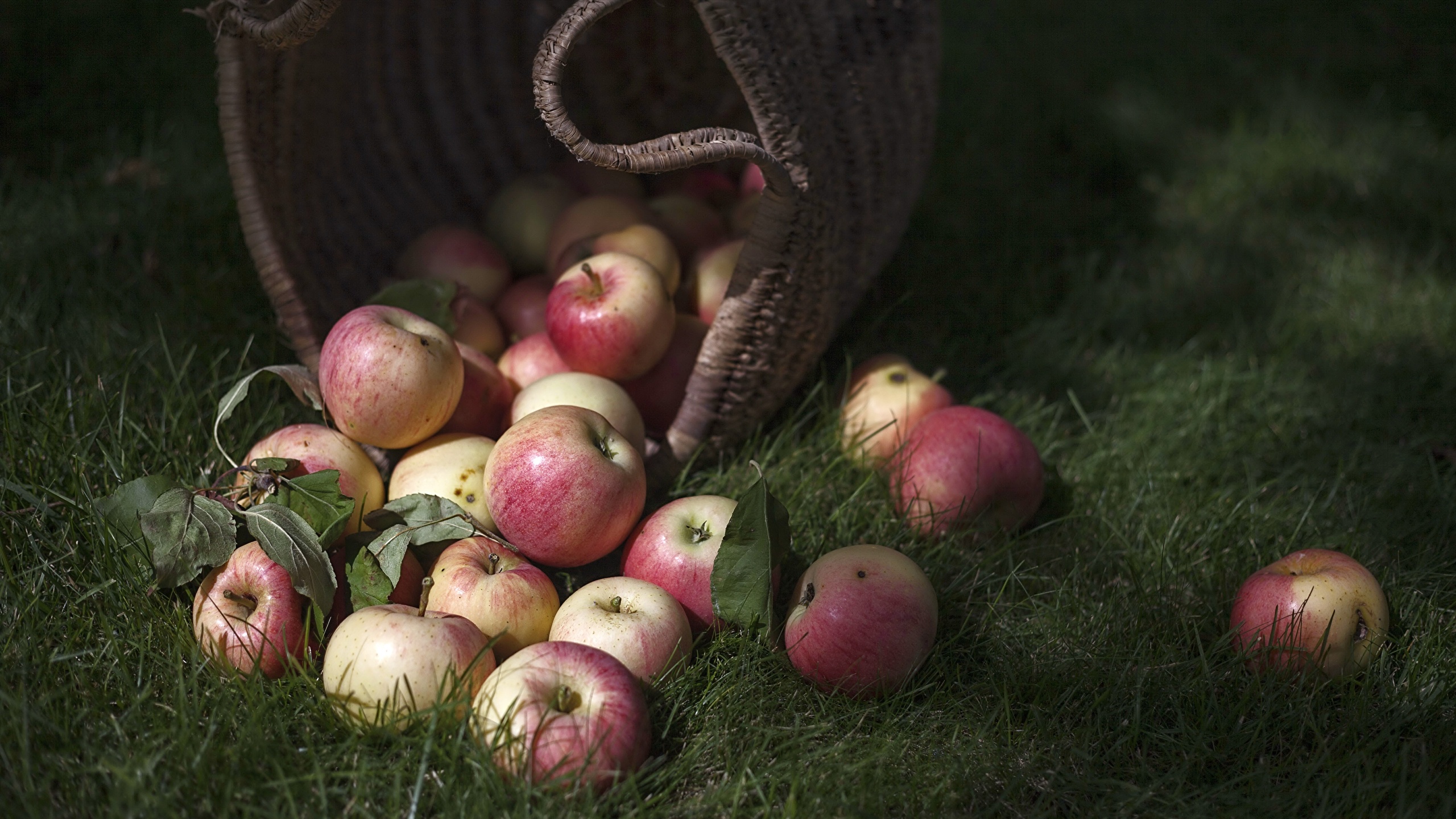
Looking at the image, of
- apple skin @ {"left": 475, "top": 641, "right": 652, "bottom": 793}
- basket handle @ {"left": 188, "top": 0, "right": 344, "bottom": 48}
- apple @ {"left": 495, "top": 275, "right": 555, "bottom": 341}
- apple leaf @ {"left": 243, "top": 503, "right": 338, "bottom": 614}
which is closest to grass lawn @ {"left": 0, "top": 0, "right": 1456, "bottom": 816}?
apple skin @ {"left": 475, "top": 641, "right": 652, "bottom": 793}

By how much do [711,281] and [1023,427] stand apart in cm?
81

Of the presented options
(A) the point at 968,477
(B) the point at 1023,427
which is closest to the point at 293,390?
(A) the point at 968,477

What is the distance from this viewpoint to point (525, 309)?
244 cm

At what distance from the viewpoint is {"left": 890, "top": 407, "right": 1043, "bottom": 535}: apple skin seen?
2.03 metres

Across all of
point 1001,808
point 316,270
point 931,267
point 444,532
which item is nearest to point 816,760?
point 1001,808

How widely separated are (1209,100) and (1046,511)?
8.58 ft

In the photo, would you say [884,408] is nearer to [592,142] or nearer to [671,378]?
[671,378]

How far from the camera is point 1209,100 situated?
4.05m

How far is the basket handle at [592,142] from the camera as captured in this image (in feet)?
5.28

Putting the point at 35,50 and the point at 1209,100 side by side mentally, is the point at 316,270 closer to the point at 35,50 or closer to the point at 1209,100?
the point at 35,50

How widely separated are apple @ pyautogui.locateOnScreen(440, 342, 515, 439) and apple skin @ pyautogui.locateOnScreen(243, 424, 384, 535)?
18cm

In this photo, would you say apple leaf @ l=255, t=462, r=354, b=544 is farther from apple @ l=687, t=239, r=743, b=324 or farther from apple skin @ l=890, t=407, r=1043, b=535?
apple skin @ l=890, t=407, r=1043, b=535

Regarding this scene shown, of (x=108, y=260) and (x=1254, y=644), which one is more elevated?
(x=108, y=260)

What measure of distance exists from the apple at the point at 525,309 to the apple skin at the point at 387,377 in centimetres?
48
